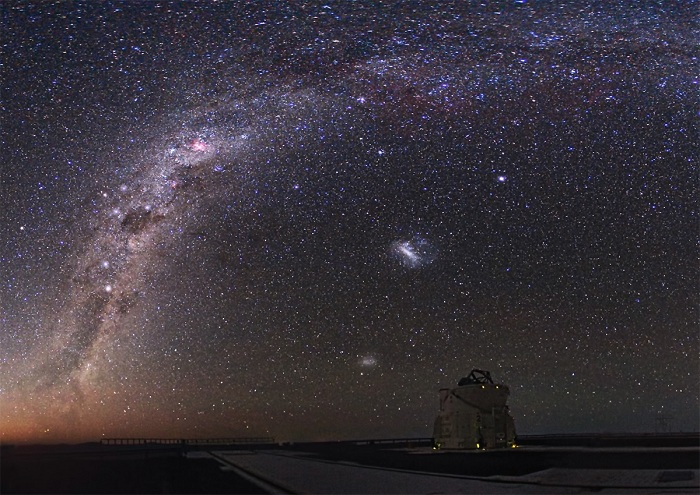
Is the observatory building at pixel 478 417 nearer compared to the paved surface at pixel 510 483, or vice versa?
the paved surface at pixel 510 483

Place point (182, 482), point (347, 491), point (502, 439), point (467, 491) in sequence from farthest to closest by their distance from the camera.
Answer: point (502, 439) < point (182, 482) < point (347, 491) < point (467, 491)

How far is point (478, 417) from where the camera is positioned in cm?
3966

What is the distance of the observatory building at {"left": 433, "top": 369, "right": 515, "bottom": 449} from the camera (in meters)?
39.4

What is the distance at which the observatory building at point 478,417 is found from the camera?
39.4 meters

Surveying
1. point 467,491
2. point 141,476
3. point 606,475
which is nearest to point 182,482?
point 141,476

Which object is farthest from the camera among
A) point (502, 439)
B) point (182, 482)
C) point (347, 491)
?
point (502, 439)

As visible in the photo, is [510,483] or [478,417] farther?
[478,417]

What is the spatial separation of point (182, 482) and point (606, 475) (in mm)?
12848

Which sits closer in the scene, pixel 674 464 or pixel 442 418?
pixel 674 464

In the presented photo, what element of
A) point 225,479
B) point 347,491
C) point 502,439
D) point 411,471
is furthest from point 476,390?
point 347,491

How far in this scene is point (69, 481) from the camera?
18875 mm

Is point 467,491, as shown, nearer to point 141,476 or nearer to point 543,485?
point 543,485

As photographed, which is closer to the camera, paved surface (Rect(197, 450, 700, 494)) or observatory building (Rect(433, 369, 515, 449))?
paved surface (Rect(197, 450, 700, 494))

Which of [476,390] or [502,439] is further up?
A: [476,390]
